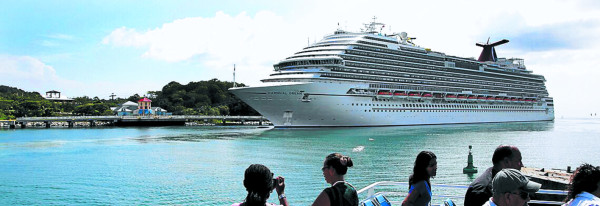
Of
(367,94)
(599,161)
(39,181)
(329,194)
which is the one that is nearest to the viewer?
(329,194)

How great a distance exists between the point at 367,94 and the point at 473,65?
1204 inches

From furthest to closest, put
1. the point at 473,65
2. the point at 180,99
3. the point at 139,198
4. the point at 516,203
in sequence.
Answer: the point at 180,99
the point at 473,65
the point at 139,198
the point at 516,203

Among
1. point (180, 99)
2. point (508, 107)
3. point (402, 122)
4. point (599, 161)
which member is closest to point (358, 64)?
point (402, 122)

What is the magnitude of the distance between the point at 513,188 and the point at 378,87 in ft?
194

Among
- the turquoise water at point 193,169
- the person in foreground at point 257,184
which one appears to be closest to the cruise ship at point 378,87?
the turquoise water at point 193,169

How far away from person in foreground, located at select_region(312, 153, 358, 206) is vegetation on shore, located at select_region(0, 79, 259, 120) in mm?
102857

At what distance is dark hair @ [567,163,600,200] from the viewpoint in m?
3.99

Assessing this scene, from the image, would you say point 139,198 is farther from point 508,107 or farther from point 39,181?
point 508,107

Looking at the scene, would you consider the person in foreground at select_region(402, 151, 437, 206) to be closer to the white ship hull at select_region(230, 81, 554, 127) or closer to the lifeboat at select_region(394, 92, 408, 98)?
the white ship hull at select_region(230, 81, 554, 127)

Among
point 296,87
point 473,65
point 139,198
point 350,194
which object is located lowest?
point 139,198

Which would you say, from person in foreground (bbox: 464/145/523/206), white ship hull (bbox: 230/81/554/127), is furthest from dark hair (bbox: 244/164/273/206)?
white ship hull (bbox: 230/81/554/127)

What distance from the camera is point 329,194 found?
14.3 ft

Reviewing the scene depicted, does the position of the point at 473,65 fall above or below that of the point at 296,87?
above

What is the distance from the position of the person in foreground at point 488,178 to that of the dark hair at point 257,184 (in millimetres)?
2217
